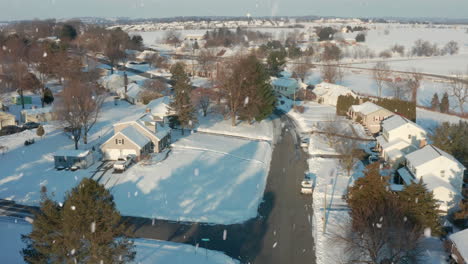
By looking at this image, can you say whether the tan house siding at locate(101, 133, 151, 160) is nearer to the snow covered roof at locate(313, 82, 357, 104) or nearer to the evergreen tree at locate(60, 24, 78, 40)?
the snow covered roof at locate(313, 82, 357, 104)

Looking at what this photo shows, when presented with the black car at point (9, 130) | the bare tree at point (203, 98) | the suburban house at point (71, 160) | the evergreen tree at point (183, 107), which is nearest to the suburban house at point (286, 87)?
the bare tree at point (203, 98)

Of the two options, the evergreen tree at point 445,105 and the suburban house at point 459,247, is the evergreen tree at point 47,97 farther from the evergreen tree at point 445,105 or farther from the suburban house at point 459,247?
the evergreen tree at point 445,105

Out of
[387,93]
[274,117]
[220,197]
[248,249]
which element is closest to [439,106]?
[387,93]

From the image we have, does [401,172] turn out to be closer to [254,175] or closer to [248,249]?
[254,175]

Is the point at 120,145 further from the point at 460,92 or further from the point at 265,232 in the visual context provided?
the point at 460,92

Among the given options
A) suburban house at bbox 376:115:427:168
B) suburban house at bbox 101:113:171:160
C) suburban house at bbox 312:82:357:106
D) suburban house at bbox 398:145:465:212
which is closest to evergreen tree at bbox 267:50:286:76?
suburban house at bbox 312:82:357:106

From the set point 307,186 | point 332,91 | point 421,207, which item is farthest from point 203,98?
point 421,207

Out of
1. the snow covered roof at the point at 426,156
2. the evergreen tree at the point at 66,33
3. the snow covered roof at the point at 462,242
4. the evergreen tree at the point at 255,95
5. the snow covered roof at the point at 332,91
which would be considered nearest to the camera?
the snow covered roof at the point at 462,242
